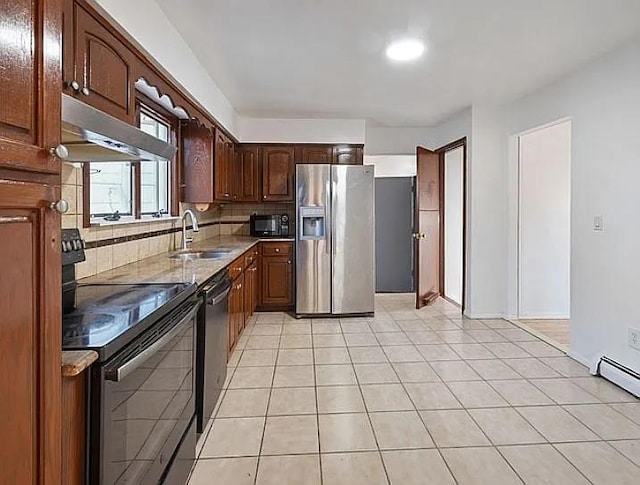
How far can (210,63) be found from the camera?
3.90 meters

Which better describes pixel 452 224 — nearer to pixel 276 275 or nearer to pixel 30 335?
pixel 276 275

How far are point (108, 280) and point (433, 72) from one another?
120 inches

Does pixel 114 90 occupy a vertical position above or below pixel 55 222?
above

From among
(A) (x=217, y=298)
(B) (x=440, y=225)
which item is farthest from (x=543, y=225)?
(A) (x=217, y=298)

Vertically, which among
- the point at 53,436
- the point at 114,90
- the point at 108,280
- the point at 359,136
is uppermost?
the point at 359,136

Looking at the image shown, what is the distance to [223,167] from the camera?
5.22 m

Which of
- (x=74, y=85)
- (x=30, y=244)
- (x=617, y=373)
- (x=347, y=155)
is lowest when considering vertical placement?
(x=617, y=373)

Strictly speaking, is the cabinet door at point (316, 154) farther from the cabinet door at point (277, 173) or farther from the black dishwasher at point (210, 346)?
the black dishwasher at point (210, 346)

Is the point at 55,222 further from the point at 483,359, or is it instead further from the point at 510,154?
the point at 510,154

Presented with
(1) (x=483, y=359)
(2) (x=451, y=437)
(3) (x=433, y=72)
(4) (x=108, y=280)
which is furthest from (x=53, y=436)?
(3) (x=433, y=72)

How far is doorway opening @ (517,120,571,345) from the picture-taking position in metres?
5.53

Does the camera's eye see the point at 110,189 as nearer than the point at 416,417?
No

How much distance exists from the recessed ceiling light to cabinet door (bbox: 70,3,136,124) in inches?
71.1

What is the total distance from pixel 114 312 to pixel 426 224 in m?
5.09
